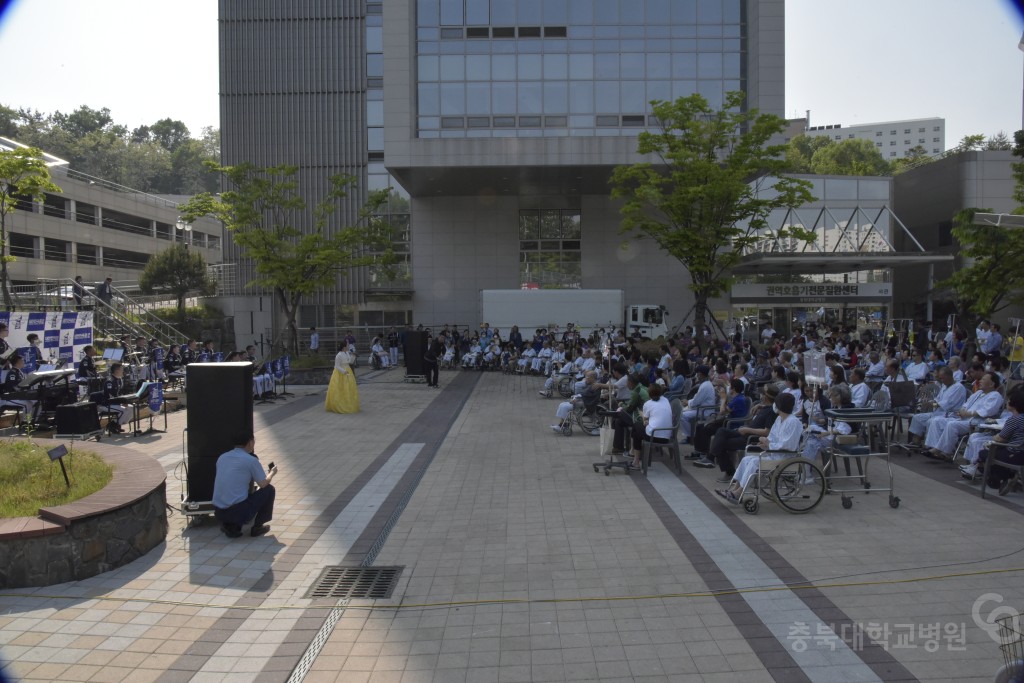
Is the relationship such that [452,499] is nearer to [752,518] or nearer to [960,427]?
[752,518]

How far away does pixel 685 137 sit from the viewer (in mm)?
24531

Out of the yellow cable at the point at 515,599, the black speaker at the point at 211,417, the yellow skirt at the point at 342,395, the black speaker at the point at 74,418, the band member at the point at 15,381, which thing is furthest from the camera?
the yellow skirt at the point at 342,395

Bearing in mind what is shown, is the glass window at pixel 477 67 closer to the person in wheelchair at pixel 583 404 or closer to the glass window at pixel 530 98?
the glass window at pixel 530 98

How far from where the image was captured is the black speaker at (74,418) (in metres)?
12.5

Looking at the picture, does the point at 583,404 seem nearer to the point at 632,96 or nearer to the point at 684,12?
the point at 632,96

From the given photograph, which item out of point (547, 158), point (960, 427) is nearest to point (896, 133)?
point (547, 158)

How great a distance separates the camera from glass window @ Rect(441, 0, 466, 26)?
3381cm

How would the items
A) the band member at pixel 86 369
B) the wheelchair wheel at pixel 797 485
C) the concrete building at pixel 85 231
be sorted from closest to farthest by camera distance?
the wheelchair wheel at pixel 797 485 < the band member at pixel 86 369 < the concrete building at pixel 85 231

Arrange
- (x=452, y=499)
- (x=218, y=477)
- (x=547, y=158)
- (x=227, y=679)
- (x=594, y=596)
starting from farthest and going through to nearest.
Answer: (x=547, y=158)
(x=452, y=499)
(x=218, y=477)
(x=594, y=596)
(x=227, y=679)

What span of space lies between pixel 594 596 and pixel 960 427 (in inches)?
294

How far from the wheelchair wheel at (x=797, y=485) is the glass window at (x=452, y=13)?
30.7 meters

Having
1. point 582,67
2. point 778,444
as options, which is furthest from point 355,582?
point 582,67

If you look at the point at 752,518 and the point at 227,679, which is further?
the point at 752,518

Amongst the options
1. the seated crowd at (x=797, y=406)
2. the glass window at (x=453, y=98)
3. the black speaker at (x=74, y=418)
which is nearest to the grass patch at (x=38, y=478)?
the black speaker at (x=74, y=418)
